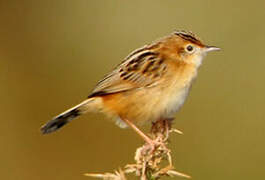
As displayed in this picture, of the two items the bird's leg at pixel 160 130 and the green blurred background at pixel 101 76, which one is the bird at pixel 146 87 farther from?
the green blurred background at pixel 101 76

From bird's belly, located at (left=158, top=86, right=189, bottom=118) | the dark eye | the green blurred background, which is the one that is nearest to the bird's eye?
the dark eye

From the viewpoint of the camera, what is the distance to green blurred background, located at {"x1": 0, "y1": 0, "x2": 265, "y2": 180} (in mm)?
6898

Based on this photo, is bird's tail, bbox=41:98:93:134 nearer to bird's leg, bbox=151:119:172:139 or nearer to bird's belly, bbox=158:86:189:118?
bird's belly, bbox=158:86:189:118

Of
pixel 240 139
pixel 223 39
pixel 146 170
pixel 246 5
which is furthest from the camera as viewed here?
pixel 246 5

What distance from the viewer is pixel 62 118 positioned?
497 centimetres

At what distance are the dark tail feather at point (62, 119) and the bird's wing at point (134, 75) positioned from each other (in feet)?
0.45

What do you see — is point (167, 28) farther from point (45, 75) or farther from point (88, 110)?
point (88, 110)

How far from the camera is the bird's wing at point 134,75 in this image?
4902 mm

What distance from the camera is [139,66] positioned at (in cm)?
496

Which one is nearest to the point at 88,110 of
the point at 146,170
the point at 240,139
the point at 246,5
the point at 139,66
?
the point at 139,66

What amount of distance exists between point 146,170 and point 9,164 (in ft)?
13.5

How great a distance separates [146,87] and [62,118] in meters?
0.66

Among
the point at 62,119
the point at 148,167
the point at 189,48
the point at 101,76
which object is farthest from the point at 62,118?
the point at 101,76

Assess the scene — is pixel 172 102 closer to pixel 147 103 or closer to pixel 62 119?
pixel 147 103
